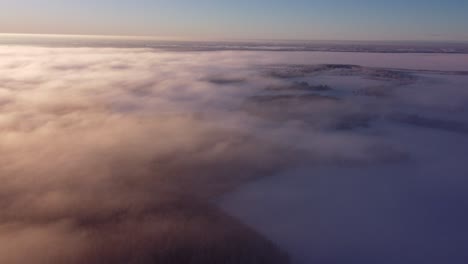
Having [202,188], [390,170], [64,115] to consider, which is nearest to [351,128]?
[390,170]

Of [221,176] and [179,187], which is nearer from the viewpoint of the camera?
[179,187]

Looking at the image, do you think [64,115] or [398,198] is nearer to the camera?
[398,198]

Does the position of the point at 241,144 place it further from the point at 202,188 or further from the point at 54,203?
the point at 54,203

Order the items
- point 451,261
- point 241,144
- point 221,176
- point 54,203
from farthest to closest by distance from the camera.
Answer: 1. point 241,144
2. point 221,176
3. point 54,203
4. point 451,261

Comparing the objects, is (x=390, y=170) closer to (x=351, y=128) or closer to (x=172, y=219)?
(x=351, y=128)

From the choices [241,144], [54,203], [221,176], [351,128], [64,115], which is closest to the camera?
[54,203]

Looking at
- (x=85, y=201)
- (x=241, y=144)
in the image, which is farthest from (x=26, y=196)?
(x=241, y=144)
